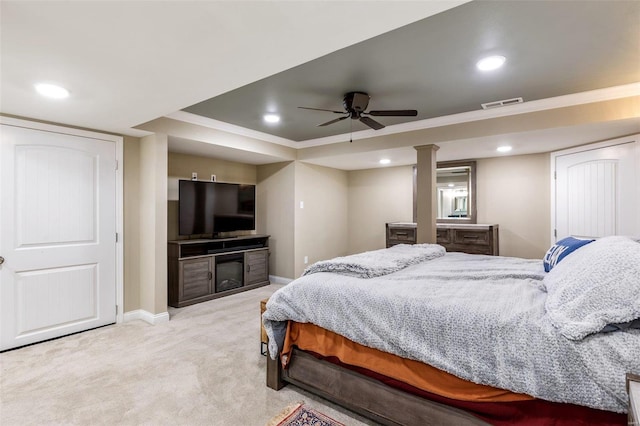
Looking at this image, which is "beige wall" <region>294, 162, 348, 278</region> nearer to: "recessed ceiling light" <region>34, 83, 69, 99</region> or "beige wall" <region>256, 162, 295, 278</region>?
"beige wall" <region>256, 162, 295, 278</region>

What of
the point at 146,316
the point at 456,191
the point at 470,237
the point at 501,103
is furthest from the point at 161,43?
the point at 456,191

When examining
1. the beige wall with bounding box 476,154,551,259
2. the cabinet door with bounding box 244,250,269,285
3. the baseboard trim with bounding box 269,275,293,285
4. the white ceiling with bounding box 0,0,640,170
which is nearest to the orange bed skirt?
the white ceiling with bounding box 0,0,640,170

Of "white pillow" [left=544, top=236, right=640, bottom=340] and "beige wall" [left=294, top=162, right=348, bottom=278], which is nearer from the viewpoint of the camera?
"white pillow" [left=544, top=236, right=640, bottom=340]

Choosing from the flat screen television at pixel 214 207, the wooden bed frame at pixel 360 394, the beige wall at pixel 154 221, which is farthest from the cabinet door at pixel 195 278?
the wooden bed frame at pixel 360 394

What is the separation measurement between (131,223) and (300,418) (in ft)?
9.74

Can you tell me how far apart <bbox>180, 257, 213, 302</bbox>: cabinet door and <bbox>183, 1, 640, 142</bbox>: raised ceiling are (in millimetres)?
1981

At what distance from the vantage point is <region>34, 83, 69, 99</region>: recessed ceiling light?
2261mm

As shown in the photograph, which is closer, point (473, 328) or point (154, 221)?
point (473, 328)

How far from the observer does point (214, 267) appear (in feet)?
15.0

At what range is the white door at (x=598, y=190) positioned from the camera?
3.40m

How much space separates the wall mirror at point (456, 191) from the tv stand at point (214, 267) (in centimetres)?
308

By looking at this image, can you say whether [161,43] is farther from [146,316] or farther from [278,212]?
[278,212]

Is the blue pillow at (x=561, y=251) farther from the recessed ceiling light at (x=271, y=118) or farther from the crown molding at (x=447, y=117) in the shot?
the recessed ceiling light at (x=271, y=118)

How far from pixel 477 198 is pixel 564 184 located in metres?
1.20
